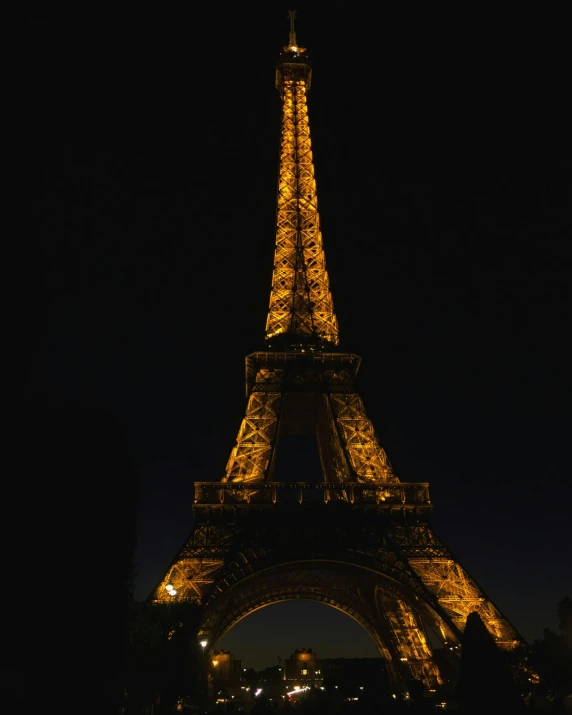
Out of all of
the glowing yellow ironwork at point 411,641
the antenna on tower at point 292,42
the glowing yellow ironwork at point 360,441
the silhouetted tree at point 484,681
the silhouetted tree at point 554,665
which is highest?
the antenna on tower at point 292,42

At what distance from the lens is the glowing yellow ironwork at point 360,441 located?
1341 inches

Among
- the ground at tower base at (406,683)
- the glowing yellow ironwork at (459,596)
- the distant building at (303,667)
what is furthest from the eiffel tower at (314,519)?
the distant building at (303,667)

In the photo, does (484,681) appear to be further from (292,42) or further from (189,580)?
(292,42)

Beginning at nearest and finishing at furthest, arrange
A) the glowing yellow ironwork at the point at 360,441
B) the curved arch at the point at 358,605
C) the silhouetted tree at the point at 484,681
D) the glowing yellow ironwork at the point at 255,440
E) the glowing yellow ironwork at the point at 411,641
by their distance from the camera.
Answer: the silhouetted tree at the point at 484,681 < the glowing yellow ironwork at the point at 255,440 < the glowing yellow ironwork at the point at 360,441 < the curved arch at the point at 358,605 < the glowing yellow ironwork at the point at 411,641

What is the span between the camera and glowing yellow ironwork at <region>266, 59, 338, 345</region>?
140 feet

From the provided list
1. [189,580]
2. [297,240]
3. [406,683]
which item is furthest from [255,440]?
[406,683]

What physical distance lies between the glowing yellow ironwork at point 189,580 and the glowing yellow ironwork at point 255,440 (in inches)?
218

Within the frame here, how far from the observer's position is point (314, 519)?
31.1 m

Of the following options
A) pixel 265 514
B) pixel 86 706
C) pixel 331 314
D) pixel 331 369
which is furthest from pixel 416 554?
pixel 86 706

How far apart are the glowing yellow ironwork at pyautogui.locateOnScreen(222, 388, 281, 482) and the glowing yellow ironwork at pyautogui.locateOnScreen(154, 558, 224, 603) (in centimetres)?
555

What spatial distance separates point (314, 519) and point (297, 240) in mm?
23295

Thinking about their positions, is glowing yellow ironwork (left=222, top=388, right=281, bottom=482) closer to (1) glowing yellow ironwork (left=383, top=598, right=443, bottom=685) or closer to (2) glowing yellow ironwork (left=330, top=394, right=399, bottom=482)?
(2) glowing yellow ironwork (left=330, top=394, right=399, bottom=482)

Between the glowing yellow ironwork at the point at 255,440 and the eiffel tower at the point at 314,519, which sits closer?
the eiffel tower at the point at 314,519

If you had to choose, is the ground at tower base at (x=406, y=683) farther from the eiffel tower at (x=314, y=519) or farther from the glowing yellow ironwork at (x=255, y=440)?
the glowing yellow ironwork at (x=255, y=440)
